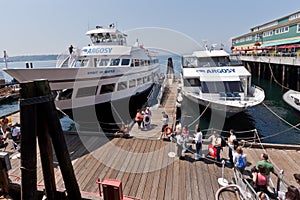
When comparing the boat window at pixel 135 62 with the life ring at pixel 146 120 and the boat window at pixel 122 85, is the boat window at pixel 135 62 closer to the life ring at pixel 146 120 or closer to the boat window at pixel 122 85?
the boat window at pixel 122 85

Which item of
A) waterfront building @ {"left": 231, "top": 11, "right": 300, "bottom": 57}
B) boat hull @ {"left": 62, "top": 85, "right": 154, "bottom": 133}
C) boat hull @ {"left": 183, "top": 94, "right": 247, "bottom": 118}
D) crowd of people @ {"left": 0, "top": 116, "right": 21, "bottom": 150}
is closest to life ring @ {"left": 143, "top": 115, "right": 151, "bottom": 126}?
boat hull @ {"left": 62, "top": 85, "right": 154, "bottom": 133}

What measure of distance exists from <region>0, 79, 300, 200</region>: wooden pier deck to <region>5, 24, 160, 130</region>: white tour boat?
4.27 meters

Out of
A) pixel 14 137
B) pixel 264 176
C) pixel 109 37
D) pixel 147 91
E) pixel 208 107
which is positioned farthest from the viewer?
pixel 147 91

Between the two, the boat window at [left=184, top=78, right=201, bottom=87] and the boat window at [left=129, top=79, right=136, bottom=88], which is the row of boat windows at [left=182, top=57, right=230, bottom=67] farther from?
the boat window at [left=129, top=79, right=136, bottom=88]

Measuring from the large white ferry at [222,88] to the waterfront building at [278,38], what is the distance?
614 inches

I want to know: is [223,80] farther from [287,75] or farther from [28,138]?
[287,75]

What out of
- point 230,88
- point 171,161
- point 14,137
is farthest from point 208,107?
point 14,137

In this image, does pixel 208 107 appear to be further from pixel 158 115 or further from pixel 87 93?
pixel 87 93

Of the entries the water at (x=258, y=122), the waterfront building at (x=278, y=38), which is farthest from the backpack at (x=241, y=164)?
the waterfront building at (x=278, y=38)

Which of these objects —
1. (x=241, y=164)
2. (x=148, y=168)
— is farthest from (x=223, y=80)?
(x=148, y=168)

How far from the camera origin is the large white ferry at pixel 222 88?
14047mm

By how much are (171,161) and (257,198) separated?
140 inches

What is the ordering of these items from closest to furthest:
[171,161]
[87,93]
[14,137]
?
1. [171,161]
2. [14,137]
3. [87,93]

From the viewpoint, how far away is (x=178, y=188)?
6.01m
